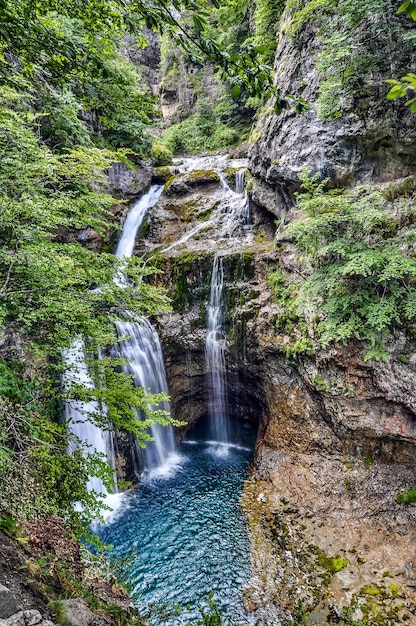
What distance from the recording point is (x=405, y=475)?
7.04m

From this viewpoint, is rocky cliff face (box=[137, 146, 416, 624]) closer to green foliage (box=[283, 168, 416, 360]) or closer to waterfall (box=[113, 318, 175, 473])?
waterfall (box=[113, 318, 175, 473])

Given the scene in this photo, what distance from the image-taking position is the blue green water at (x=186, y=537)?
5.80m

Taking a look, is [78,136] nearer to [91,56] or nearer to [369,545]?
[91,56]

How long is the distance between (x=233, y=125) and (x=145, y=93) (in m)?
18.8

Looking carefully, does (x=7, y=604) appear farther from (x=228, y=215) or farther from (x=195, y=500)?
(x=228, y=215)

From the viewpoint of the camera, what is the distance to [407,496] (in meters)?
6.78

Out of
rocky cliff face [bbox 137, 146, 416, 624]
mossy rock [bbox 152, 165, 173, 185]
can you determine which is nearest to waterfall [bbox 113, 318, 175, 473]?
→ rocky cliff face [bbox 137, 146, 416, 624]

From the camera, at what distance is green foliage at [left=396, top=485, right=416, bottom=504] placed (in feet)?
22.1

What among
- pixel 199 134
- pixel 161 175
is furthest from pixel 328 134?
pixel 199 134

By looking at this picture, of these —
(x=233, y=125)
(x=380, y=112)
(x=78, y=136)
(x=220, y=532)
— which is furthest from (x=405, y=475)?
(x=233, y=125)

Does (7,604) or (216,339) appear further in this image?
(216,339)

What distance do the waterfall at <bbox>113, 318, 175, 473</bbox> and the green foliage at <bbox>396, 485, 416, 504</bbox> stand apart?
615 cm

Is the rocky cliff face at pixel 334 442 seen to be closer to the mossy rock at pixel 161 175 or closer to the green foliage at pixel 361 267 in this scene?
the green foliage at pixel 361 267

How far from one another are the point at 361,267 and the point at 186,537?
6680 millimetres
